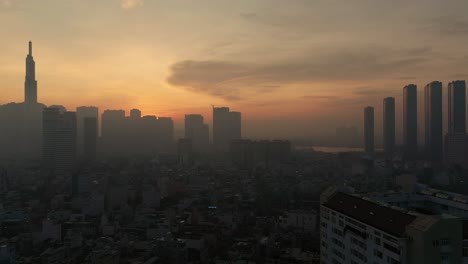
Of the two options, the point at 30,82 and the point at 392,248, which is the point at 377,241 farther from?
the point at 30,82

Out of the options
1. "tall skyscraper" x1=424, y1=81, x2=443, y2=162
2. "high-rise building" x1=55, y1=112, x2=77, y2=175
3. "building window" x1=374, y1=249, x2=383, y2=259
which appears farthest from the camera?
"tall skyscraper" x1=424, y1=81, x2=443, y2=162

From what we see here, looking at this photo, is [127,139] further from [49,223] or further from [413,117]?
[49,223]

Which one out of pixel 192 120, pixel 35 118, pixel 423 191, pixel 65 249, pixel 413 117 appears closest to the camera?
pixel 423 191

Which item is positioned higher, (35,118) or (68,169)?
(35,118)

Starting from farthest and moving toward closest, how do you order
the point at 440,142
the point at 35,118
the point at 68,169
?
the point at 35,118 < the point at 440,142 < the point at 68,169

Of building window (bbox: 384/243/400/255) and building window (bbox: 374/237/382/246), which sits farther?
building window (bbox: 374/237/382/246)

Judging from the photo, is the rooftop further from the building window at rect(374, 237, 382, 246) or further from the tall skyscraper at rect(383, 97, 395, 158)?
the tall skyscraper at rect(383, 97, 395, 158)

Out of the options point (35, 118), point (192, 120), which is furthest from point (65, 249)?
point (192, 120)

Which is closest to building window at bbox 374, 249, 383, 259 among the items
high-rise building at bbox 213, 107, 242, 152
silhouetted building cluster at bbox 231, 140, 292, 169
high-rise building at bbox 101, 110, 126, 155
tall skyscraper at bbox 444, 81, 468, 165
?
silhouetted building cluster at bbox 231, 140, 292, 169
